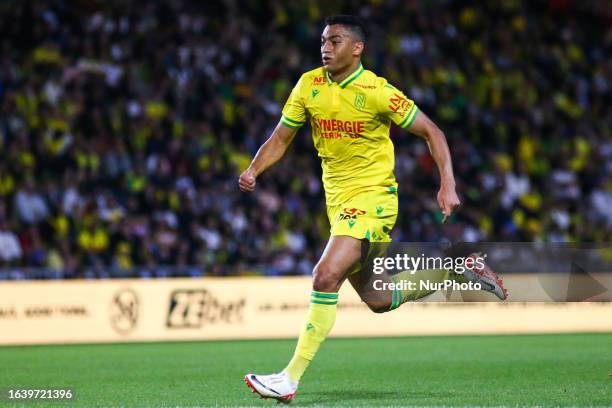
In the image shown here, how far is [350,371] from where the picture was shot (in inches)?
391

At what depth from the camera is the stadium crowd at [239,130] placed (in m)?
Answer: 17.2

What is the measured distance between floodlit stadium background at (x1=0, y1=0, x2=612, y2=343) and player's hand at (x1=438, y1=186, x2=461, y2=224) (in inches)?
350

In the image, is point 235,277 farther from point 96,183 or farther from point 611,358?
point 611,358

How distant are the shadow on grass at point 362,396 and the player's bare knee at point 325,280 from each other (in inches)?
29.6

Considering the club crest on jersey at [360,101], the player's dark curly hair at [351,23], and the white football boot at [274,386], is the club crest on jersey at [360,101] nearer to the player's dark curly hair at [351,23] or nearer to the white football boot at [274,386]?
the player's dark curly hair at [351,23]

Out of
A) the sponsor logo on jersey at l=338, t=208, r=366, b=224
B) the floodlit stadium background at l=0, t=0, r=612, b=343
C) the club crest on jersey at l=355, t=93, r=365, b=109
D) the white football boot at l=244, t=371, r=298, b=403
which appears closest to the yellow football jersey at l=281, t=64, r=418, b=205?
the club crest on jersey at l=355, t=93, r=365, b=109

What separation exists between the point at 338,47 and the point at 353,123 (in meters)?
0.52

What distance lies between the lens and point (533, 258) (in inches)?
628

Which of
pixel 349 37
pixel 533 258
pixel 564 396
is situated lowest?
pixel 533 258

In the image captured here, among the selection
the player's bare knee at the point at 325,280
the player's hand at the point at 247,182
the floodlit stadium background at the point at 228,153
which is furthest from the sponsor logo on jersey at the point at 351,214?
the floodlit stadium background at the point at 228,153

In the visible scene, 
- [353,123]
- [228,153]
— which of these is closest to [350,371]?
[353,123]

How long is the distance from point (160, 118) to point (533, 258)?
7018 mm

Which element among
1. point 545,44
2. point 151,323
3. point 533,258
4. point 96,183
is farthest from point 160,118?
point 545,44

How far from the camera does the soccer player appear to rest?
7.25 meters
